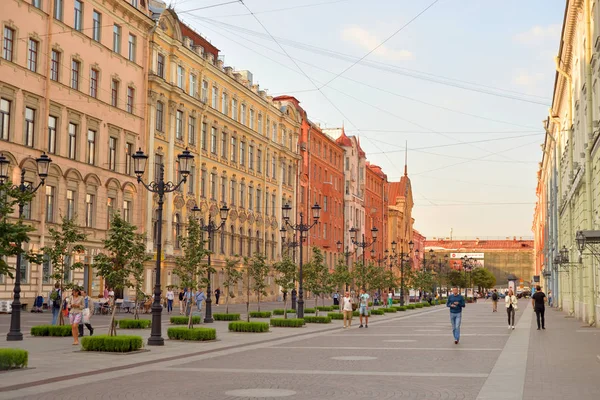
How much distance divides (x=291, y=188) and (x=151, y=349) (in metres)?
61.5

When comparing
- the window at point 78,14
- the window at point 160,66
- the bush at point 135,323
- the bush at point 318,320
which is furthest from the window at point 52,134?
the bush at point 318,320

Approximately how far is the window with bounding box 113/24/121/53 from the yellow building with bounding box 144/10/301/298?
137 inches

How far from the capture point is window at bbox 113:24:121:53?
49.0 metres

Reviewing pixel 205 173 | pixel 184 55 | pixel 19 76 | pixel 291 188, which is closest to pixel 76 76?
pixel 19 76

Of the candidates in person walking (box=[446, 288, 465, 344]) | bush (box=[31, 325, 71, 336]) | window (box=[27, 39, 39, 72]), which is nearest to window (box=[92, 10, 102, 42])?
window (box=[27, 39, 39, 72])

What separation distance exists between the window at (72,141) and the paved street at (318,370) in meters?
23.1

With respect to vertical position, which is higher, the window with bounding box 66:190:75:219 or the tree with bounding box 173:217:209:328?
the window with bounding box 66:190:75:219

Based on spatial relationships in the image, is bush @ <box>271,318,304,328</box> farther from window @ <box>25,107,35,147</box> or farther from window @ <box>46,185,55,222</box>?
window @ <box>25,107,35,147</box>

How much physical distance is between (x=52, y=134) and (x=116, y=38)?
9331 mm

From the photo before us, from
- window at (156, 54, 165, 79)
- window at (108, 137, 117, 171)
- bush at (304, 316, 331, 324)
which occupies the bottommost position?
bush at (304, 316, 331, 324)

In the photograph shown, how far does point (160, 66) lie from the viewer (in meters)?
54.4

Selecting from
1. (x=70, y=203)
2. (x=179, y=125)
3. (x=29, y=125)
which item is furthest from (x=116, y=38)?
(x=70, y=203)

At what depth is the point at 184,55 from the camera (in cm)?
5694

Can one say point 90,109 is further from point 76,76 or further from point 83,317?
point 83,317
